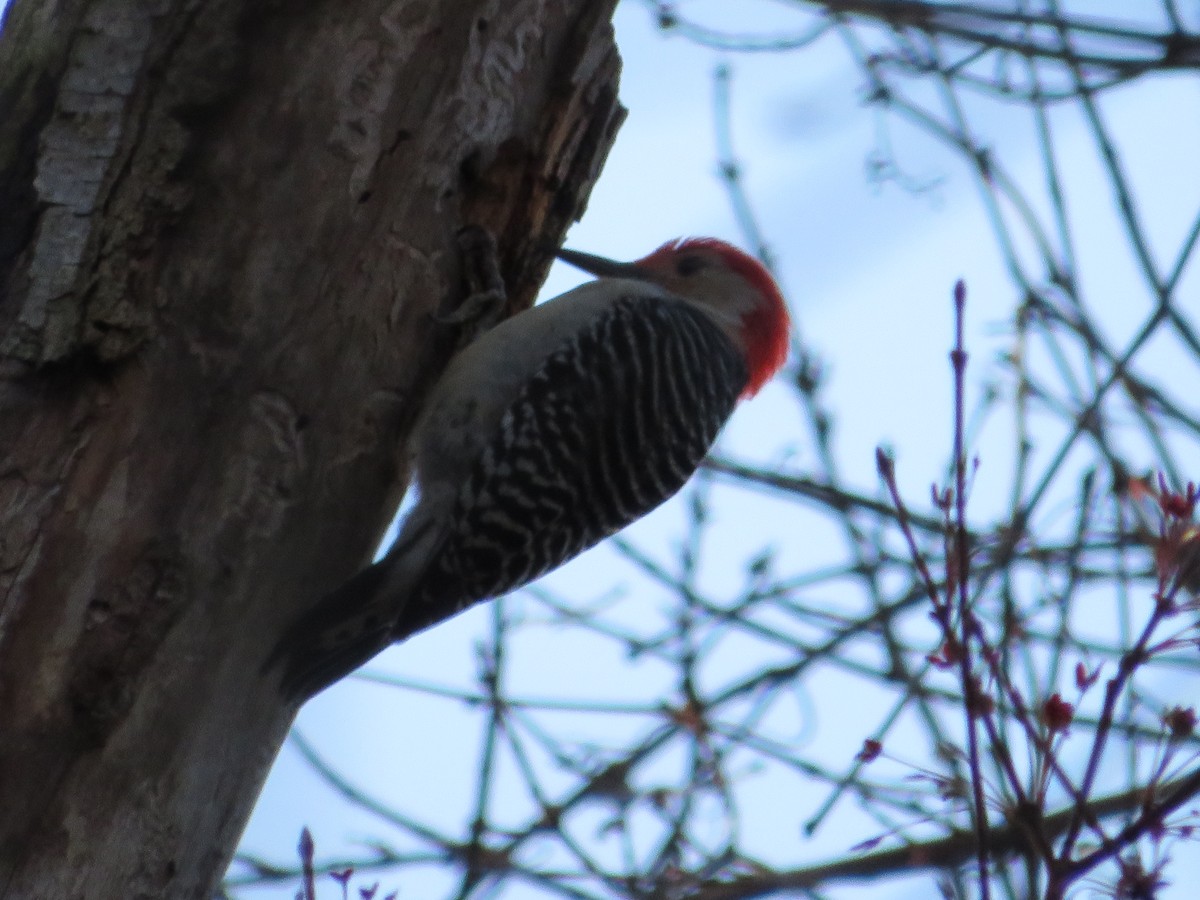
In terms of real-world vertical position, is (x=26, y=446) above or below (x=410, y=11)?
below

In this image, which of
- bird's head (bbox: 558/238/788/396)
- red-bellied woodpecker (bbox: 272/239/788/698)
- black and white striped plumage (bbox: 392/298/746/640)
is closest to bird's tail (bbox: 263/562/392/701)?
red-bellied woodpecker (bbox: 272/239/788/698)

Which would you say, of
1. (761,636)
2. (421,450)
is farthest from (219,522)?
(761,636)

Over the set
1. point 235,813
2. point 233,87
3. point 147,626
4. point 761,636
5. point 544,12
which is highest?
point 544,12

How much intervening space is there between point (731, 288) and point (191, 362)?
116 inches

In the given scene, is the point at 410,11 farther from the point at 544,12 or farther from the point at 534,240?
the point at 534,240

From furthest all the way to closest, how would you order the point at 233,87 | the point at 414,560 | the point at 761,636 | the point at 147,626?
1. the point at 761,636
2. the point at 414,560
3. the point at 233,87
4. the point at 147,626

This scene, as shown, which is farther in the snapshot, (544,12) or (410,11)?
(544,12)

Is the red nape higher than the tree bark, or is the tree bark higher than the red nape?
the red nape

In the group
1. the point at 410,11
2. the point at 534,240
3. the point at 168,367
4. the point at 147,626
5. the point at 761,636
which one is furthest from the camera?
the point at 761,636

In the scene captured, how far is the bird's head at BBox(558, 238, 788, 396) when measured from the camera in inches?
232

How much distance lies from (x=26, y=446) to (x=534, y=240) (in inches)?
71.4

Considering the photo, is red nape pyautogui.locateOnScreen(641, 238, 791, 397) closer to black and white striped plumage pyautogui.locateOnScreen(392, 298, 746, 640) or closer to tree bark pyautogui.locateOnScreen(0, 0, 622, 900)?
black and white striped plumage pyautogui.locateOnScreen(392, 298, 746, 640)

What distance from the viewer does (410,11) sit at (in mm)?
3844

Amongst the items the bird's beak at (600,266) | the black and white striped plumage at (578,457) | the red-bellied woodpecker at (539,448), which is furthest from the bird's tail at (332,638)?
the bird's beak at (600,266)
